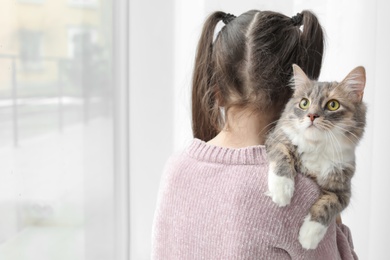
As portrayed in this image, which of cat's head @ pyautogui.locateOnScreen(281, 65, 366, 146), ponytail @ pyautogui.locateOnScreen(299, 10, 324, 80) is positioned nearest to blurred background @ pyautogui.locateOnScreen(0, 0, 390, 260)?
ponytail @ pyautogui.locateOnScreen(299, 10, 324, 80)

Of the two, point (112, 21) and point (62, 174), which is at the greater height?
point (112, 21)

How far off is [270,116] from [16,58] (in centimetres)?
75

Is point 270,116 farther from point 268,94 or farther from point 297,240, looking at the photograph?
point 297,240

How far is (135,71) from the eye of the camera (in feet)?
6.42

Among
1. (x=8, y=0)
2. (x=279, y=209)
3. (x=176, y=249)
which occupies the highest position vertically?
(x=8, y=0)

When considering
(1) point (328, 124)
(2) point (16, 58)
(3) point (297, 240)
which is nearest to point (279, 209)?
(3) point (297, 240)

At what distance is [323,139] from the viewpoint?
102 cm

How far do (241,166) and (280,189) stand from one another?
0.36ft

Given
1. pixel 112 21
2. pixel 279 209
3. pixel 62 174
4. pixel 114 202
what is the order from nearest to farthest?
pixel 279 209, pixel 62 174, pixel 112 21, pixel 114 202

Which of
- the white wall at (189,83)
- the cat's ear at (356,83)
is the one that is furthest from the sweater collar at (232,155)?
the white wall at (189,83)

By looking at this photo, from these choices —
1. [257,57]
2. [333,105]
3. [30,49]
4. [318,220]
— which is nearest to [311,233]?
[318,220]

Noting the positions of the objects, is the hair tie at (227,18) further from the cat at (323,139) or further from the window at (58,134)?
the window at (58,134)

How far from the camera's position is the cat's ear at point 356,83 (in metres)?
1.02

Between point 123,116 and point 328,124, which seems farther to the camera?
point 123,116
